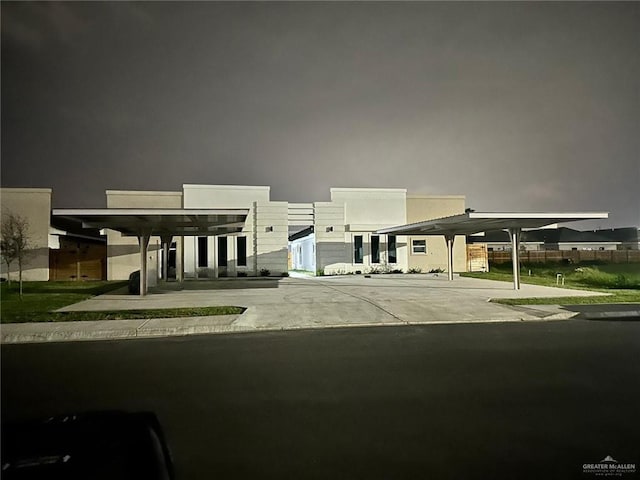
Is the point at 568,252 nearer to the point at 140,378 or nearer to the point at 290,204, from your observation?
the point at 290,204

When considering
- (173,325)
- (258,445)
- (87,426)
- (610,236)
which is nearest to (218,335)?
(173,325)

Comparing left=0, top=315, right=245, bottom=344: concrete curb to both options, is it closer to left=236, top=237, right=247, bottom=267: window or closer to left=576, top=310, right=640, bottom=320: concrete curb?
left=576, top=310, right=640, bottom=320: concrete curb

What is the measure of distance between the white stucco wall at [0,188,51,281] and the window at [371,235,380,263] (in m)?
19.4

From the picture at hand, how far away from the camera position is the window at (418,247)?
2977cm

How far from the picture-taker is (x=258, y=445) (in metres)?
3.77

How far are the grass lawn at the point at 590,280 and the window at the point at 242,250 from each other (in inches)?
572

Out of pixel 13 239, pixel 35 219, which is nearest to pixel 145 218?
pixel 13 239

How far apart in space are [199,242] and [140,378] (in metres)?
21.7

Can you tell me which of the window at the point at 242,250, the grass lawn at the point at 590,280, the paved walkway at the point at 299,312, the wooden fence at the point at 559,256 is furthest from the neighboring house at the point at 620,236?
the window at the point at 242,250

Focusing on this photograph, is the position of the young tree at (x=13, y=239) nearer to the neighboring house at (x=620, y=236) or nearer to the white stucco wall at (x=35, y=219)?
the white stucco wall at (x=35, y=219)

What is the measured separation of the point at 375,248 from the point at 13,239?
2026 centimetres

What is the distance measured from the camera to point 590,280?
2227 centimetres

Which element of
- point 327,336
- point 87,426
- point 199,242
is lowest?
point 327,336

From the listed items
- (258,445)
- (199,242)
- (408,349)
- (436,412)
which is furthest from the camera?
(199,242)
